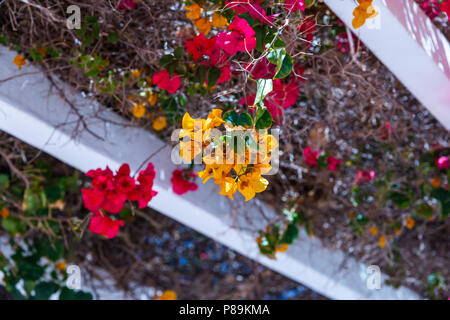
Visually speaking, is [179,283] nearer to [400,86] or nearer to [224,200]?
[224,200]

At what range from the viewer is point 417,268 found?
1943 mm

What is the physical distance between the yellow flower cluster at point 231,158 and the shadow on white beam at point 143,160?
0.58 m

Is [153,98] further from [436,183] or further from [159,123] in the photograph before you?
[436,183]

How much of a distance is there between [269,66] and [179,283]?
54.2 inches

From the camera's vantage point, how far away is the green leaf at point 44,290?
1548 mm

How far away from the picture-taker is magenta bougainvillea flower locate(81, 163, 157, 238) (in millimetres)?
1015

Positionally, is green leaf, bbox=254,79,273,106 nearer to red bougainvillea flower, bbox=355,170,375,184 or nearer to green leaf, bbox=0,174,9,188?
red bougainvillea flower, bbox=355,170,375,184

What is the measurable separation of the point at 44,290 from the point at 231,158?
43.2 inches

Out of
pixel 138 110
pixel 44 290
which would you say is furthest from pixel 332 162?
pixel 44 290

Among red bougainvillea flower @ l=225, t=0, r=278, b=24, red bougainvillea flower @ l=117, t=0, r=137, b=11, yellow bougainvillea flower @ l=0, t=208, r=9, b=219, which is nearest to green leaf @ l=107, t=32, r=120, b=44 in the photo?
red bougainvillea flower @ l=117, t=0, r=137, b=11

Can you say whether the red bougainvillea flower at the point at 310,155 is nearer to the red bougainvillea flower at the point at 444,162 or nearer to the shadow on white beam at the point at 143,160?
the shadow on white beam at the point at 143,160

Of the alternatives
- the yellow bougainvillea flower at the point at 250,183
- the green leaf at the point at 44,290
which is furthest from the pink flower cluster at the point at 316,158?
the green leaf at the point at 44,290

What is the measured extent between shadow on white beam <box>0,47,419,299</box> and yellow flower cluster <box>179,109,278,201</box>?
58cm
